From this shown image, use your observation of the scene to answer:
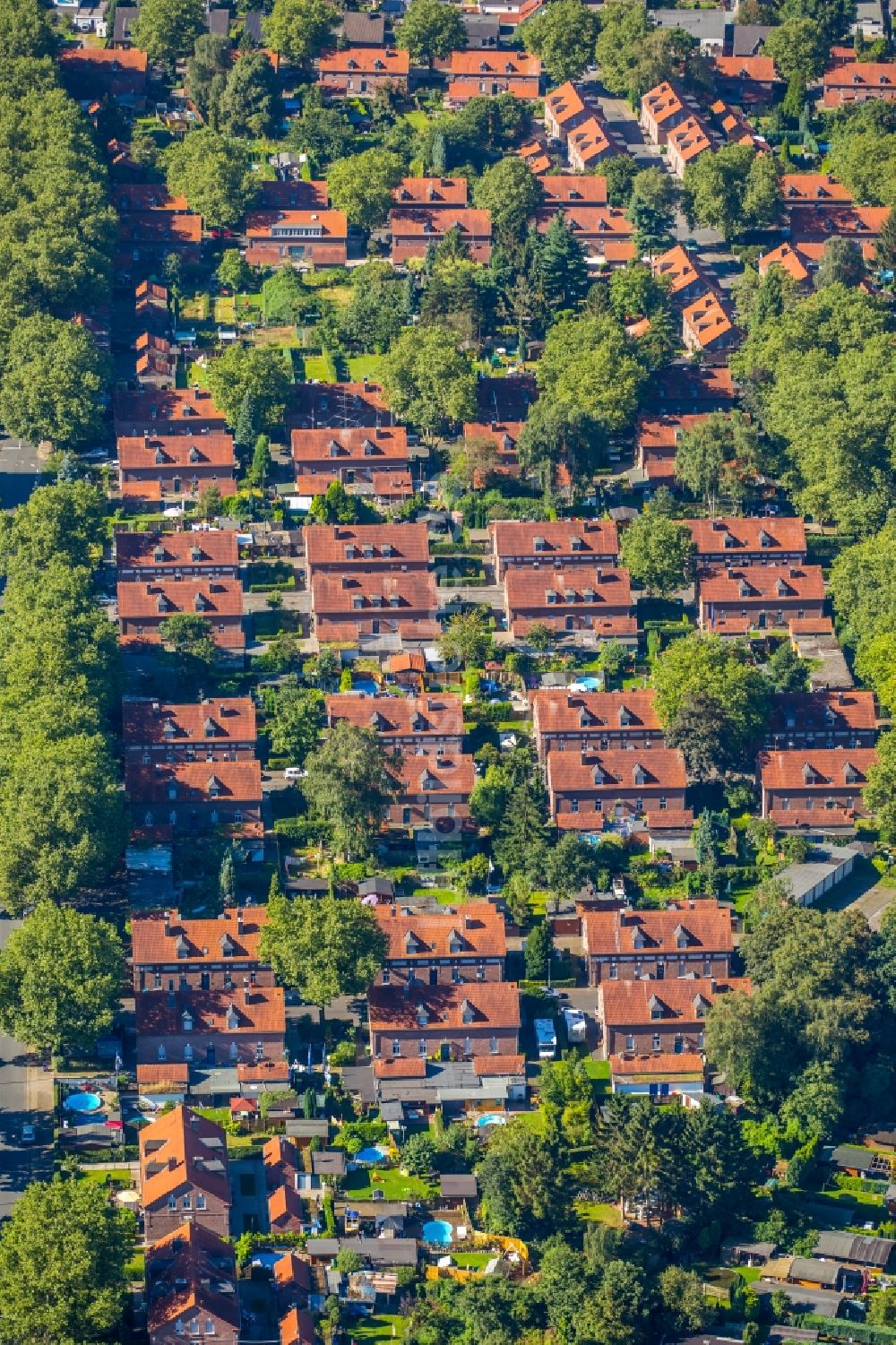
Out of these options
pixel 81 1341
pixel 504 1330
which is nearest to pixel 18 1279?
pixel 81 1341

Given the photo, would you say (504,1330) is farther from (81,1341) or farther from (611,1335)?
(81,1341)

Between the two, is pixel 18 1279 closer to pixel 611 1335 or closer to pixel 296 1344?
pixel 296 1344

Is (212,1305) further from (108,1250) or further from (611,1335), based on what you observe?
(611,1335)

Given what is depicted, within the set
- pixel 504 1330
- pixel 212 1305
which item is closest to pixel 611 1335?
pixel 504 1330

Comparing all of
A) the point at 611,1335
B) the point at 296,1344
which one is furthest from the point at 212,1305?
the point at 611,1335

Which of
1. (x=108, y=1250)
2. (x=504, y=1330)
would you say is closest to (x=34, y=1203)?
(x=108, y=1250)

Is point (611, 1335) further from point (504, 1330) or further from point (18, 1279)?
point (18, 1279)
